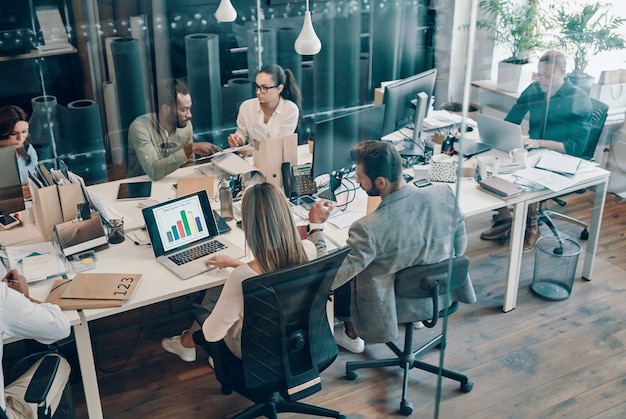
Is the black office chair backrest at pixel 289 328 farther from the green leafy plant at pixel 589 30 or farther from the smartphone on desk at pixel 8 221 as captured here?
the smartphone on desk at pixel 8 221

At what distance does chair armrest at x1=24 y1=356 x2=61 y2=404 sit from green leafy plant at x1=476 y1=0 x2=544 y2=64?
61.2 inches

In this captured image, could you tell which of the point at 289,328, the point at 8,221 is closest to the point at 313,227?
the point at 289,328

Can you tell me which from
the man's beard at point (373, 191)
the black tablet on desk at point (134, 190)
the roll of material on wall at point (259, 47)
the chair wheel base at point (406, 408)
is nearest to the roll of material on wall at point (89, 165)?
the black tablet on desk at point (134, 190)

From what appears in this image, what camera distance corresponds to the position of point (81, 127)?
11.1ft

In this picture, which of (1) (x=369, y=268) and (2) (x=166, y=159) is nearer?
(1) (x=369, y=268)

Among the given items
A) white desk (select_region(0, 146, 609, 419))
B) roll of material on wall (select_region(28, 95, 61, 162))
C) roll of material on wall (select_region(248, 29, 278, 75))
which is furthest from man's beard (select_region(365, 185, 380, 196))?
roll of material on wall (select_region(248, 29, 278, 75))

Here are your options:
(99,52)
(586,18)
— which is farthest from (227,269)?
(99,52)

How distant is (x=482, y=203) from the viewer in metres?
2.55

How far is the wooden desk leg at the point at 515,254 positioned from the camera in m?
2.33

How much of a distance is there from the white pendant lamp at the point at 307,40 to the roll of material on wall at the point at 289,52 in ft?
0.14

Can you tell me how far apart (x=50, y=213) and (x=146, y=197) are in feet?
1.39

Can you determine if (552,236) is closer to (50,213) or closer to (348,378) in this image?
(348,378)

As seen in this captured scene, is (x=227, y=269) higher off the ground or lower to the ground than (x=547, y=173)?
lower

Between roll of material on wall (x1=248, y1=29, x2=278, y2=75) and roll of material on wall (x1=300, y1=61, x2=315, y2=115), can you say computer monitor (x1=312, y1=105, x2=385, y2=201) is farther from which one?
roll of material on wall (x1=248, y1=29, x2=278, y2=75)
